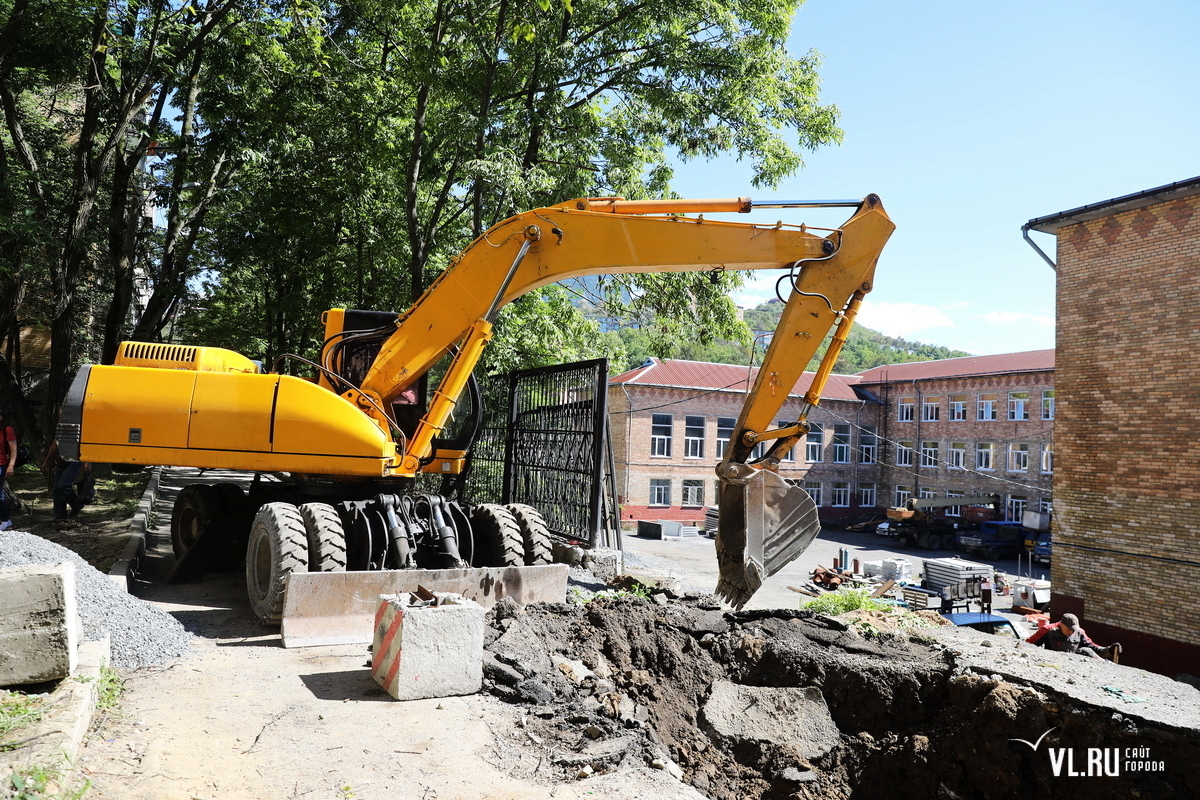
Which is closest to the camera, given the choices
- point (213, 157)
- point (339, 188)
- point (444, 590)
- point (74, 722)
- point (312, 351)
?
point (74, 722)

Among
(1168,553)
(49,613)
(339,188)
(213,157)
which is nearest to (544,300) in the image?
(339,188)

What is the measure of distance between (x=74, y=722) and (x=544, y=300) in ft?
48.0

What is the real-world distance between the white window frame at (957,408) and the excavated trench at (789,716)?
35495mm

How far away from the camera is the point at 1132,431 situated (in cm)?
1444

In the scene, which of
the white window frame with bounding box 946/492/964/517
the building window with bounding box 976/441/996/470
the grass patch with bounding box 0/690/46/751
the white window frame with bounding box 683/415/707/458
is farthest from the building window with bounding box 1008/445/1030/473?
the grass patch with bounding box 0/690/46/751

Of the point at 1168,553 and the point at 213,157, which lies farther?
the point at 213,157

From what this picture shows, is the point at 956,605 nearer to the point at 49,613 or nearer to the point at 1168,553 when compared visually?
the point at 1168,553

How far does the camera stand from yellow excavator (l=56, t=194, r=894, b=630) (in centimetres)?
732

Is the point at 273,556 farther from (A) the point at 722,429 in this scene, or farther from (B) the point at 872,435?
(B) the point at 872,435

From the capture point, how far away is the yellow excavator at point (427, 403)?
7.32 meters

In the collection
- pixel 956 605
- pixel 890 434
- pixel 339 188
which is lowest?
pixel 956 605

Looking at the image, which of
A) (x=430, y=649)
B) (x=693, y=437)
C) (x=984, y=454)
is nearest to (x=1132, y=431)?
(x=430, y=649)

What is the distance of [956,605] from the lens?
16719mm

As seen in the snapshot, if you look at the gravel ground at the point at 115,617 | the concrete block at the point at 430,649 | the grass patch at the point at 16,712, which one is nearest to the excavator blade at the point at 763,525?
the concrete block at the point at 430,649
